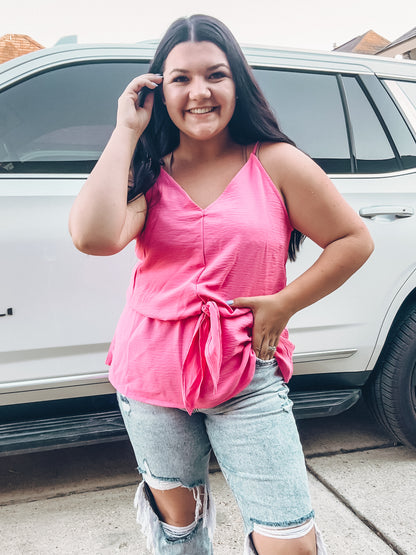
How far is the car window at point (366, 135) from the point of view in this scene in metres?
2.63

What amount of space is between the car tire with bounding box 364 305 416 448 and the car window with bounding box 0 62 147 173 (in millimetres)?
1580

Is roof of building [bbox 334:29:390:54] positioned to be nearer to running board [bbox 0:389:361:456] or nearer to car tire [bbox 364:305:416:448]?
car tire [bbox 364:305:416:448]

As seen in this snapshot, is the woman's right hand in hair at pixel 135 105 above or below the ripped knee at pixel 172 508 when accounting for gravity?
above

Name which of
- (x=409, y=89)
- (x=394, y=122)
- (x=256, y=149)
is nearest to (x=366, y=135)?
(x=394, y=122)

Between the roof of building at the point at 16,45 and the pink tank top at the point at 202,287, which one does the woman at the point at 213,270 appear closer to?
the pink tank top at the point at 202,287

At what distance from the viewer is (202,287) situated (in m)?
1.22

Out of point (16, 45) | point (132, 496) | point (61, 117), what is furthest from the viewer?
point (16, 45)

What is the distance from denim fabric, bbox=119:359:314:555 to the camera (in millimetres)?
1182

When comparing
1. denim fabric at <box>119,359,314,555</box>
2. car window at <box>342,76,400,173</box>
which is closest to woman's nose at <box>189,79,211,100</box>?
denim fabric at <box>119,359,314,555</box>

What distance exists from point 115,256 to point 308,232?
3.58ft

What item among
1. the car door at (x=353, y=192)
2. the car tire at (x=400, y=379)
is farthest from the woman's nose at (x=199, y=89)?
the car tire at (x=400, y=379)

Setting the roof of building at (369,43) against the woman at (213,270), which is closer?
the woman at (213,270)

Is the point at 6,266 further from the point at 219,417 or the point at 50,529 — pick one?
the point at 219,417

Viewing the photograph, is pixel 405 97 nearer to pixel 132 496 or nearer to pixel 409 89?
pixel 409 89
